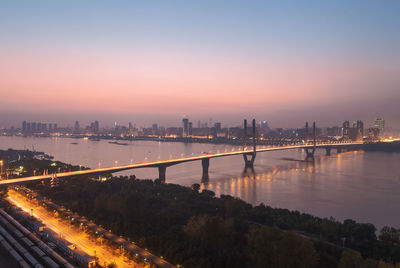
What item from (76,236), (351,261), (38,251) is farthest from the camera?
(76,236)

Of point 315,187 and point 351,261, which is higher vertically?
point 351,261

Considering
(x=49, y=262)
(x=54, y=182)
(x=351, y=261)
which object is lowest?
(x=49, y=262)

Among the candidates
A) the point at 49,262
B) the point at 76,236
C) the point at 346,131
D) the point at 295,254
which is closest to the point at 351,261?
the point at 295,254

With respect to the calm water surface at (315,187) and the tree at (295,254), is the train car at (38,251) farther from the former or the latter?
the calm water surface at (315,187)

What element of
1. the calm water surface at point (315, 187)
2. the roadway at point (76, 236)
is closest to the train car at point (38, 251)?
the roadway at point (76, 236)

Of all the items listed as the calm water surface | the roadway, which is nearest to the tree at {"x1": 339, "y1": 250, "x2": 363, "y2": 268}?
the roadway

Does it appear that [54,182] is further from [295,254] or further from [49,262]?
[295,254]

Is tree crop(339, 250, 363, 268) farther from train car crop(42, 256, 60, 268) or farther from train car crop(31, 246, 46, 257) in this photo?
train car crop(31, 246, 46, 257)

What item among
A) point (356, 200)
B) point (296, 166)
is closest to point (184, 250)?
point (356, 200)

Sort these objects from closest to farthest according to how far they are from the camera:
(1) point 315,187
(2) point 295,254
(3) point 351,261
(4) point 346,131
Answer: (3) point 351,261 → (2) point 295,254 → (1) point 315,187 → (4) point 346,131

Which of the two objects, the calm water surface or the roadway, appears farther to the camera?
the calm water surface

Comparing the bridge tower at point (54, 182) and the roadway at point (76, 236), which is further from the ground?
the bridge tower at point (54, 182)

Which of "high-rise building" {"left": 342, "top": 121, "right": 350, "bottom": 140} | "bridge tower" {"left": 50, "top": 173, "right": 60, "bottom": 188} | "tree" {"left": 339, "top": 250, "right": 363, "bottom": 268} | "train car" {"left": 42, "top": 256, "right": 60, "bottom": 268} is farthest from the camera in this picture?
"high-rise building" {"left": 342, "top": 121, "right": 350, "bottom": 140}

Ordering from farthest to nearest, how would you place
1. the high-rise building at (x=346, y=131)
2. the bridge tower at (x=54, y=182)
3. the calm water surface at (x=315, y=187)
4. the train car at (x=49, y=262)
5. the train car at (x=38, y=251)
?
the high-rise building at (x=346, y=131)
the bridge tower at (x=54, y=182)
the calm water surface at (x=315, y=187)
the train car at (x=38, y=251)
the train car at (x=49, y=262)
